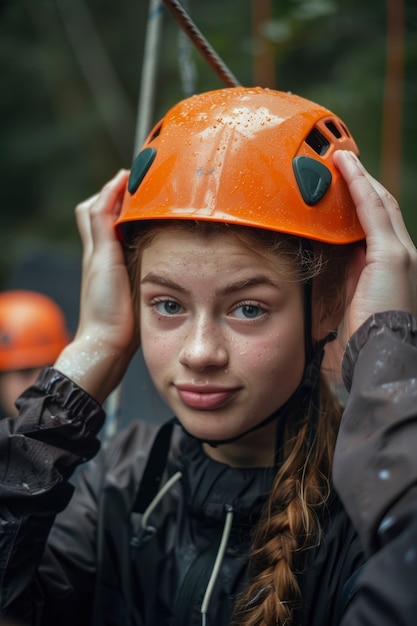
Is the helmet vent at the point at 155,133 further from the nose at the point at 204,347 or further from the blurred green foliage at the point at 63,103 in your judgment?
the blurred green foliage at the point at 63,103

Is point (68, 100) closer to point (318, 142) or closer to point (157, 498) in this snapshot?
point (318, 142)

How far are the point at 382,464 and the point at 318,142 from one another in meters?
1.05

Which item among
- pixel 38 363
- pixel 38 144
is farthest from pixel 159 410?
pixel 38 144

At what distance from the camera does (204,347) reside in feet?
6.82

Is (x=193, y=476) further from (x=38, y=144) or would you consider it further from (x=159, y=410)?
(x=38, y=144)

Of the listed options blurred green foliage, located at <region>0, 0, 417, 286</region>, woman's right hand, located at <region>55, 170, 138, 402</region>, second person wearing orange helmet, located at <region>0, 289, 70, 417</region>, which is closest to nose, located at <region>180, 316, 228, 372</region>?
woman's right hand, located at <region>55, 170, 138, 402</region>

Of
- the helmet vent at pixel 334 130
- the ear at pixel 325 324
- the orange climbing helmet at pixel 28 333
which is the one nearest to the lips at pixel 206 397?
the ear at pixel 325 324

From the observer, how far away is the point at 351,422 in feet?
5.85

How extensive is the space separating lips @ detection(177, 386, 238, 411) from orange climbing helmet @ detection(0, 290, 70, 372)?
356 centimetres

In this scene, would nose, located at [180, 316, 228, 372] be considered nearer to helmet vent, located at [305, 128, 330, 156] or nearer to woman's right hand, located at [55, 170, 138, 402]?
woman's right hand, located at [55, 170, 138, 402]

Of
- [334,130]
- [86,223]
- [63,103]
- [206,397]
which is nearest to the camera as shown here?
[206,397]

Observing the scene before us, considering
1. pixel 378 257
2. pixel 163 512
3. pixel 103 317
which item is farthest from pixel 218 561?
pixel 378 257

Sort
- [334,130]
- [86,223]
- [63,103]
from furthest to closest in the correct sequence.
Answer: [63,103], [86,223], [334,130]

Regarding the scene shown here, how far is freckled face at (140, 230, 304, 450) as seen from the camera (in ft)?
6.95
